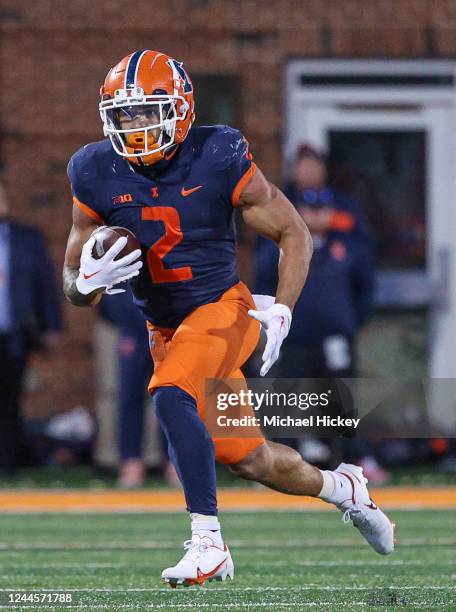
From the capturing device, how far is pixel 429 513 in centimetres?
721

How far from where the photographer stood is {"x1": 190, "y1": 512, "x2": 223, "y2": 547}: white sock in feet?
14.0

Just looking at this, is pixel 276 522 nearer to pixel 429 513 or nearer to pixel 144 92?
pixel 429 513

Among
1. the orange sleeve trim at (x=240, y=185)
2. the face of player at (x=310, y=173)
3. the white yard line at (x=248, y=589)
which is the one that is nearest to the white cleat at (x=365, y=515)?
the white yard line at (x=248, y=589)

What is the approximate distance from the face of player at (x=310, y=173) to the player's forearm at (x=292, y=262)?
11.7ft

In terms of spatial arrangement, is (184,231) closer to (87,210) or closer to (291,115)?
(87,210)

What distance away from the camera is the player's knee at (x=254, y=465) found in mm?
4508

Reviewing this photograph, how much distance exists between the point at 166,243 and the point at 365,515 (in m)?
1.03

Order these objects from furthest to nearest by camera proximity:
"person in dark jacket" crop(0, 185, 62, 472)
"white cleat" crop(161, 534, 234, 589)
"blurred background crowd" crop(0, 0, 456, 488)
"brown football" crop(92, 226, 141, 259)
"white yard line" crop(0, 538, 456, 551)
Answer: "blurred background crowd" crop(0, 0, 456, 488) < "person in dark jacket" crop(0, 185, 62, 472) < "white yard line" crop(0, 538, 456, 551) < "brown football" crop(92, 226, 141, 259) < "white cleat" crop(161, 534, 234, 589)

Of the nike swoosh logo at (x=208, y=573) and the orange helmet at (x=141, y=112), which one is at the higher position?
the orange helmet at (x=141, y=112)

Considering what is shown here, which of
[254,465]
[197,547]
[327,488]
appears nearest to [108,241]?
[254,465]

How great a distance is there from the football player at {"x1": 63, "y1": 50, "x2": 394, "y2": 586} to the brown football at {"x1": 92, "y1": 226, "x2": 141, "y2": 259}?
0.08ft

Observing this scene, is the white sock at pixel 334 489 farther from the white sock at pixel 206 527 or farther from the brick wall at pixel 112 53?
the brick wall at pixel 112 53


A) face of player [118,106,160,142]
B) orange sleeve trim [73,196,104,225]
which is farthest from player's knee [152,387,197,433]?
face of player [118,106,160,142]
